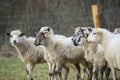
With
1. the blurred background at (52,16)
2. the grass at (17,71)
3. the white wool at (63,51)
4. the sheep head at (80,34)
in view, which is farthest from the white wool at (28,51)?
the blurred background at (52,16)

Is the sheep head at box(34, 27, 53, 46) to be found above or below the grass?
above

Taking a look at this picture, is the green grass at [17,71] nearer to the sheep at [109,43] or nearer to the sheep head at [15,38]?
the sheep head at [15,38]

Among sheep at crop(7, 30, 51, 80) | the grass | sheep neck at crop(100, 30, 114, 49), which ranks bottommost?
the grass

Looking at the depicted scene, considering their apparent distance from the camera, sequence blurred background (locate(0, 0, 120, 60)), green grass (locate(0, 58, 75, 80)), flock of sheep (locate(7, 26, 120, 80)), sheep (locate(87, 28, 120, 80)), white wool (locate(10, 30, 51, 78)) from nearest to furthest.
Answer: sheep (locate(87, 28, 120, 80)), flock of sheep (locate(7, 26, 120, 80)), white wool (locate(10, 30, 51, 78)), green grass (locate(0, 58, 75, 80)), blurred background (locate(0, 0, 120, 60))

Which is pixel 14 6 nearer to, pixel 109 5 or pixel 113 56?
pixel 109 5

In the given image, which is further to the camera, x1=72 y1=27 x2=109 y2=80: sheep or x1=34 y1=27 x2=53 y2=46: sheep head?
x1=34 y1=27 x2=53 y2=46: sheep head

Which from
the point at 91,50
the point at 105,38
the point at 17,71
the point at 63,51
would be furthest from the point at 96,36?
the point at 17,71

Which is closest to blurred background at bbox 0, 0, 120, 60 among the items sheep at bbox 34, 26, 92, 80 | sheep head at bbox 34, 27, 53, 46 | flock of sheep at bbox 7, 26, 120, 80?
flock of sheep at bbox 7, 26, 120, 80

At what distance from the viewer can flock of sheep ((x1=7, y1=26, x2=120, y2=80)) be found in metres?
11.4

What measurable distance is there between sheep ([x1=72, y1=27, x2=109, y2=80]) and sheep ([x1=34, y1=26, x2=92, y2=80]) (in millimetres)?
316

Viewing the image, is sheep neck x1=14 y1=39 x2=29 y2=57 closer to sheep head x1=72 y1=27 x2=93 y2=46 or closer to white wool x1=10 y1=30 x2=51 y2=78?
white wool x1=10 y1=30 x2=51 y2=78

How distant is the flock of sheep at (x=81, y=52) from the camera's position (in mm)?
11438

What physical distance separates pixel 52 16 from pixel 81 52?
26.1 ft

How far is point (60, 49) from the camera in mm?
12500
